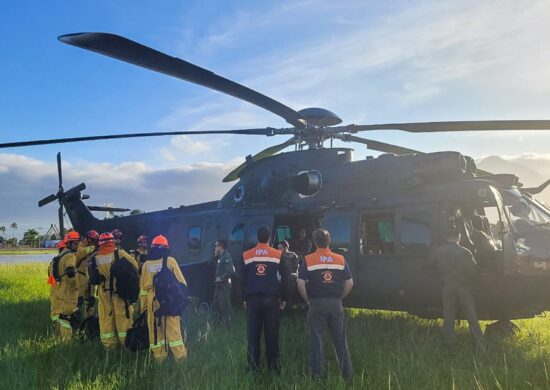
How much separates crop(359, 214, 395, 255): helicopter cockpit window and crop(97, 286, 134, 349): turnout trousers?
3.91 m

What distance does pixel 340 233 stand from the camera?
26.0ft

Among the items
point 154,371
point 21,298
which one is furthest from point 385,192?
point 21,298

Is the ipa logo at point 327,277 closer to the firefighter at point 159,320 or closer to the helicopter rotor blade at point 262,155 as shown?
the firefighter at point 159,320

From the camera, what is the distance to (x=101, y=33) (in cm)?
531

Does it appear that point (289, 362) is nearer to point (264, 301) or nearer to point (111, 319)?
point (264, 301)

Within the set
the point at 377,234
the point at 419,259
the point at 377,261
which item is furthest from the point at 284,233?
the point at 419,259

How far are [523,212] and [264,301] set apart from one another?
4.20m

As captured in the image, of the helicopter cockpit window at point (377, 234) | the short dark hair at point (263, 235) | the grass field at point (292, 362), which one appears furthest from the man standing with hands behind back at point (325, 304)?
the helicopter cockpit window at point (377, 234)

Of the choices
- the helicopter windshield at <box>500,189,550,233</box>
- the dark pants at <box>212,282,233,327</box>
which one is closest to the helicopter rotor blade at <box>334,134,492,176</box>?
the helicopter windshield at <box>500,189,550,233</box>

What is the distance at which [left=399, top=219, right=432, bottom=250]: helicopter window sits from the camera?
6996 millimetres

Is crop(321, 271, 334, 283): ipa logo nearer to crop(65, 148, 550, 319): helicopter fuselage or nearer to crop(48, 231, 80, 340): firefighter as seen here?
crop(65, 148, 550, 319): helicopter fuselage

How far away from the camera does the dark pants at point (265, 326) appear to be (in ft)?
18.2

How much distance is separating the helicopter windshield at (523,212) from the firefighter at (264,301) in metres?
3.59

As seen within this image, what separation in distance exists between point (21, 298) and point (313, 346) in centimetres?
1090
